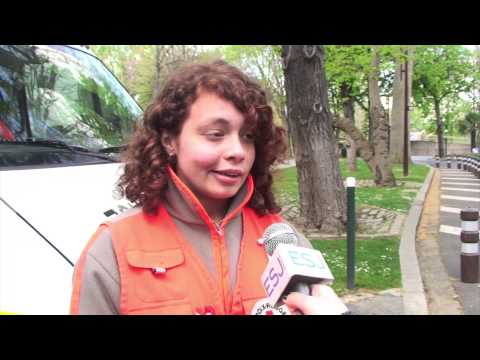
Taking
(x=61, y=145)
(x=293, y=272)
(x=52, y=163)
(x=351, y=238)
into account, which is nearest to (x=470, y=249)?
(x=351, y=238)

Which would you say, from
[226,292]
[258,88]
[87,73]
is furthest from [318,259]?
[87,73]

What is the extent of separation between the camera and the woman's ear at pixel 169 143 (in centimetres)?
200

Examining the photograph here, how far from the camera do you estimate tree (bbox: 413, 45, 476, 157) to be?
23.1m

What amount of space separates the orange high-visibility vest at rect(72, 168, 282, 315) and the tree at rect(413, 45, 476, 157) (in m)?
16.2

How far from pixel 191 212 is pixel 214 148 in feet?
0.74

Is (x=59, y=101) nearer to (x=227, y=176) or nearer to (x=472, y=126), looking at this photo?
(x=227, y=176)

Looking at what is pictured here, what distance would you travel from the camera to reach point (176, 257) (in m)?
1.76

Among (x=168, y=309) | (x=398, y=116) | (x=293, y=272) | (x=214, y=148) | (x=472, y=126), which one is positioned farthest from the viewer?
(x=472, y=126)

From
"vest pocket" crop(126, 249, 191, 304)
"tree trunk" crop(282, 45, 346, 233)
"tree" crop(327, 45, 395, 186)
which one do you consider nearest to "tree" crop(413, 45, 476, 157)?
"tree" crop(327, 45, 395, 186)

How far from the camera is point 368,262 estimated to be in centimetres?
733

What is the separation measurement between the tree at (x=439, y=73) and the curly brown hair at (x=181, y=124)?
52.0 ft

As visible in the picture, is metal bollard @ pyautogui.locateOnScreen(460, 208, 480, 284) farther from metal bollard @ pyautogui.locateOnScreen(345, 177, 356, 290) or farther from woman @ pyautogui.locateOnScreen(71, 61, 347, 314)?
woman @ pyautogui.locateOnScreen(71, 61, 347, 314)

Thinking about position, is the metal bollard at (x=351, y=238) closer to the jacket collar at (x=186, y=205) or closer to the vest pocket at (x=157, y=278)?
the jacket collar at (x=186, y=205)

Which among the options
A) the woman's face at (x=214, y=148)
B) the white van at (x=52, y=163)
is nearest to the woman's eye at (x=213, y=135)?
the woman's face at (x=214, y=148)
